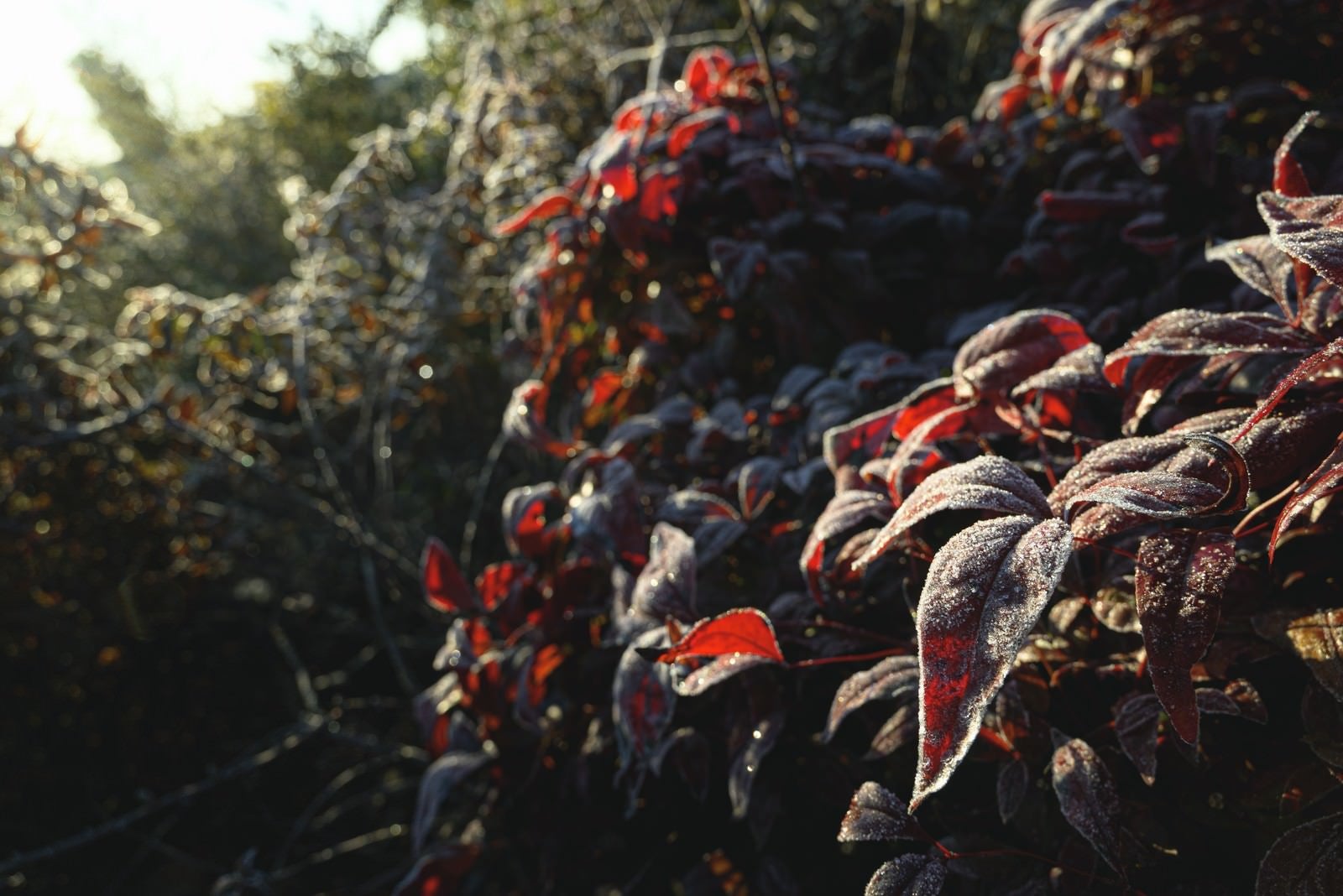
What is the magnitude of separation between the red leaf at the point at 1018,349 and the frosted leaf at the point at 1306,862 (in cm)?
44

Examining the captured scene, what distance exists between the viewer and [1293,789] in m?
0.65

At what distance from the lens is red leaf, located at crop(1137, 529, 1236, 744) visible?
20.8 inches

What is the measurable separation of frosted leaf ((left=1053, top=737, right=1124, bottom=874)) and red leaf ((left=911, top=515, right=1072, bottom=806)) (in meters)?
0.23

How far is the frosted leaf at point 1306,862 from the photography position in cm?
59

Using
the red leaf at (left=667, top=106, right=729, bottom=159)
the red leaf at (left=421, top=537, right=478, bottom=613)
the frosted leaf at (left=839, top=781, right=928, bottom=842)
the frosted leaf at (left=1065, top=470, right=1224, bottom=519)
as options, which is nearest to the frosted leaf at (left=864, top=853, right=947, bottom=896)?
the frosted leaf at (left=839, top=781, right=928, bottom=842)

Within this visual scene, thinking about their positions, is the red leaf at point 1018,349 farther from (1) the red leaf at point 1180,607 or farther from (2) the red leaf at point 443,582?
(2) the red leaf at point 443,582

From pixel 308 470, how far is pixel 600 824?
2.14 metres

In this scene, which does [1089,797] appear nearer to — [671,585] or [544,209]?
[671,585]

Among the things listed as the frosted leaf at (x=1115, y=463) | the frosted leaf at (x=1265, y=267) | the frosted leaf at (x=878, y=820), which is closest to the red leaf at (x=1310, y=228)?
the frosted leaf at (x=1265, y=267)

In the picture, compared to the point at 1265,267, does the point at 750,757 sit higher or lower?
lower

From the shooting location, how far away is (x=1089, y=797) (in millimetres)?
672

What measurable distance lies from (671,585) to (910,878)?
37 centimetres

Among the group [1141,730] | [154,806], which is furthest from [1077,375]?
[154,806]

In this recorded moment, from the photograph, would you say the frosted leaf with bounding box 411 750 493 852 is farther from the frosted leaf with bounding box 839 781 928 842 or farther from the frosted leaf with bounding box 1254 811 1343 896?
the frosted leaf with bounding box 1254 811 1343 896
